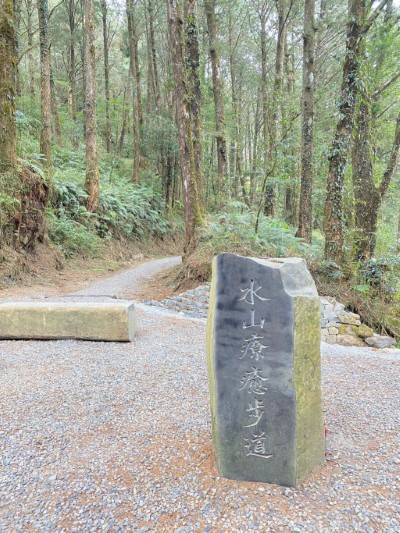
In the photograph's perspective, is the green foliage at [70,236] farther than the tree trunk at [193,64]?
Yes

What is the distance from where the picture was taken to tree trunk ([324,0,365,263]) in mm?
6777

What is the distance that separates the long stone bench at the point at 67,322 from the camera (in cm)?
481

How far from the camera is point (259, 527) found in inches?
75.7

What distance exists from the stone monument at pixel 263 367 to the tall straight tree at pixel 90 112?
1124 centimetres

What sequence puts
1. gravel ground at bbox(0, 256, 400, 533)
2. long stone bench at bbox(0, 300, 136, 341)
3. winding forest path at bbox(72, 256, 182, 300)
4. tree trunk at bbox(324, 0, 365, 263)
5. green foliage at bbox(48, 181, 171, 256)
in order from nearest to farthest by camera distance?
gravel ground at bbox(0, 256, 400, 533), long stone bench at bbox(0, 300, 136, 341), tree trunk at bbox(324, 0, 365, 263), winding forest path at bbox(72, 256, 182, 300), green foliage at bbox(48, 181, 171, 256)

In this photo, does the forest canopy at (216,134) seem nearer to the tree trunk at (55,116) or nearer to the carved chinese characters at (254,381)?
the tree trunk at (55,116)

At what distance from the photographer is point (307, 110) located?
9.93m

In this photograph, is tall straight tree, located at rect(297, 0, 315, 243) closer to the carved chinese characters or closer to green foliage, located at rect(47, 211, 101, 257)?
green foliage, located at rect(47, 211, 101, 257)

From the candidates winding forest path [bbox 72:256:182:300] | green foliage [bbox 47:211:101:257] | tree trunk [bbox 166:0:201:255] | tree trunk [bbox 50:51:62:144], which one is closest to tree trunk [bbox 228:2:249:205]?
winding forest path [bbox 72:256:182:300]

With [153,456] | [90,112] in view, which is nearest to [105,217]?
[90,112]

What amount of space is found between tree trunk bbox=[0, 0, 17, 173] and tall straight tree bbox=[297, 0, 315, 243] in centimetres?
741

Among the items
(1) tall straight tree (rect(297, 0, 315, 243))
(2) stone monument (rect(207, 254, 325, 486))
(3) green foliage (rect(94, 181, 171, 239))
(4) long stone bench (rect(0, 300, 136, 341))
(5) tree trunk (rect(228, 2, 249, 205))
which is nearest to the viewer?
(2) stone monument (rect(207, 254, 325, 486))

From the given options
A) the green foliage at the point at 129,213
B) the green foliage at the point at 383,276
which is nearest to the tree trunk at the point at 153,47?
the green foliage at the point at 129,213

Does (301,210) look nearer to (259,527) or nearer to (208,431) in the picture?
(208,431)
